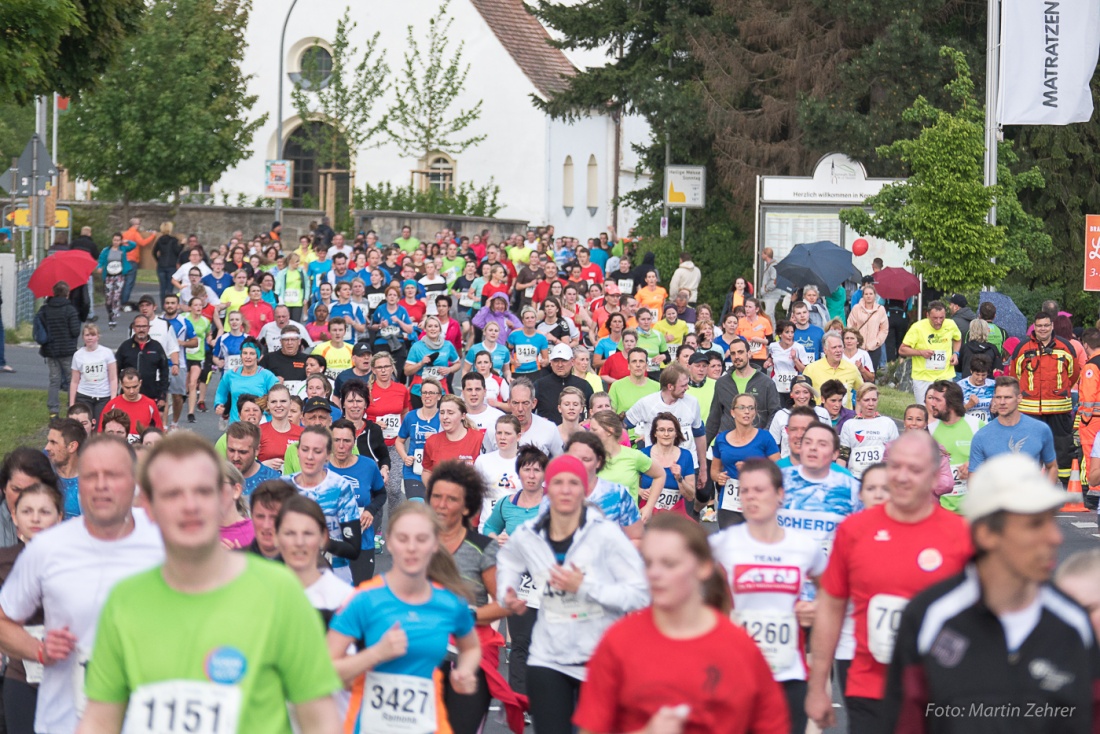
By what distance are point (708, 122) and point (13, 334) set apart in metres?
17.3

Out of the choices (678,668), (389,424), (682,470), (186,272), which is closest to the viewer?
(678,668)

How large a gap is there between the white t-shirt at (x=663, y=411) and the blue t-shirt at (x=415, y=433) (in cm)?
175

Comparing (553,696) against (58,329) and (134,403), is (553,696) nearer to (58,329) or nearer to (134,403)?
(134,403)

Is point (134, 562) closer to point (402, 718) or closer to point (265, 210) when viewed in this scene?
point (402, 718)

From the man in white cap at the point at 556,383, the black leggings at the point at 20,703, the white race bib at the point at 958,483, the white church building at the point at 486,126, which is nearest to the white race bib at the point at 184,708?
the black leggings at the point at 20,703

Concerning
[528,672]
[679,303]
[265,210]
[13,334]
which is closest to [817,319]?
[679,303]

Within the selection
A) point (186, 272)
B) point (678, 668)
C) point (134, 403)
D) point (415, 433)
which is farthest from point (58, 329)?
point (678, 668)

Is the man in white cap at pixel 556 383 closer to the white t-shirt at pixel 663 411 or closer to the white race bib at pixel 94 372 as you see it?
the white t-shirt at pixel 663 411

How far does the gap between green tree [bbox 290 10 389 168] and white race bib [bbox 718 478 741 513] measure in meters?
43.9

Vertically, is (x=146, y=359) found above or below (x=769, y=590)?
above

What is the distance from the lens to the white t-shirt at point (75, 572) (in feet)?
19.0

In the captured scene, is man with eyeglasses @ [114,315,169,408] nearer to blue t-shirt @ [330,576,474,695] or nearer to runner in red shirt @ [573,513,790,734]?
blue t-shirt @ [330,576,474,695]

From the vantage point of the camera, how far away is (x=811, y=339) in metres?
19.0

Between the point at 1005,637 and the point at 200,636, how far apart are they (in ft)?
6.70
